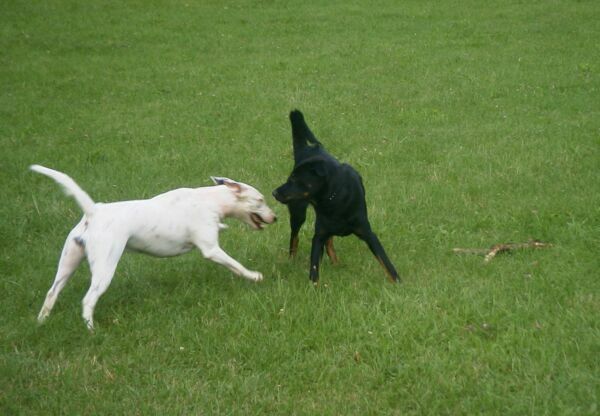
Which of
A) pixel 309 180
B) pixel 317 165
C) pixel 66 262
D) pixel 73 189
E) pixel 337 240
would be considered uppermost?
pixel 73 189

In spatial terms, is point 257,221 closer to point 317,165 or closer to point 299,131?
point 317,165

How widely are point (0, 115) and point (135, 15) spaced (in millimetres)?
10537

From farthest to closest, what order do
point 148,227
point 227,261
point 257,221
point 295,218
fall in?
1. point 295,218
2. point 257,221
3. point 227,261
4. point 148,227

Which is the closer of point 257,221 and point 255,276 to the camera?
point 255,276

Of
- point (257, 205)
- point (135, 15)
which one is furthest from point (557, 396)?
point (135, 15)

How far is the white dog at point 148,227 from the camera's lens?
5.62m

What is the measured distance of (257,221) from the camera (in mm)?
6699

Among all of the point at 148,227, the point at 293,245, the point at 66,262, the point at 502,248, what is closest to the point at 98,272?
the point at 66,262

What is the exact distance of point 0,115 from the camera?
523 inches

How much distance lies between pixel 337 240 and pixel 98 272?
2.79 meters

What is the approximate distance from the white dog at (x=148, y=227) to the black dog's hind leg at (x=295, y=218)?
0.25 metres

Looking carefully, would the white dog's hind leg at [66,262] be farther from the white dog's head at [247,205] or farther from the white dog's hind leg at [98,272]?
the white dog's head at [247,205]

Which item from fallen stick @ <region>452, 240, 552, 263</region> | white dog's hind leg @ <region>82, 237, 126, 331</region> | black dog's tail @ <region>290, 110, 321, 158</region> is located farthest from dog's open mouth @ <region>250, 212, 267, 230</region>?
fallen stick @ <region>452, 240, 552, 263</region>

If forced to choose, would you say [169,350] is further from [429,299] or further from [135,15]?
[135,15]
